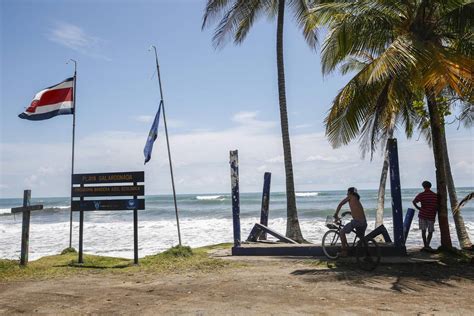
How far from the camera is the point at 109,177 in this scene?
11.5m

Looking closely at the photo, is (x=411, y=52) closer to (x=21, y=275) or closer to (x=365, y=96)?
(x=365, y=96)

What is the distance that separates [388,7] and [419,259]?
6.35 m

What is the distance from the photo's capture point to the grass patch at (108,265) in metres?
10.1

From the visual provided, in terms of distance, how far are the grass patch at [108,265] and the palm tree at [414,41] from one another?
595 cm

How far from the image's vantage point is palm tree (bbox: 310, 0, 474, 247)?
9141mm

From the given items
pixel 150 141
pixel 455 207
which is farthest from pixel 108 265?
pixel 455 207

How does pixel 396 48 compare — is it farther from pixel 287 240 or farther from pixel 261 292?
pixel 287 240

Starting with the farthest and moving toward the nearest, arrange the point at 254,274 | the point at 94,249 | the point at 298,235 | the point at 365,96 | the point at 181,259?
1. the point at 94,249
2. the point at 298,235
3. the point at 181,259
4. the point at 365,96
5. the point at 254,274

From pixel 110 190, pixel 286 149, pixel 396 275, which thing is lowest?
pixel 396 275

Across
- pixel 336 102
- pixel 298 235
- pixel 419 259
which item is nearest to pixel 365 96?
pixel 336 102

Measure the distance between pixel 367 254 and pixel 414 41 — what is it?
4.83m

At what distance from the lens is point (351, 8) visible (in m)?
10.8

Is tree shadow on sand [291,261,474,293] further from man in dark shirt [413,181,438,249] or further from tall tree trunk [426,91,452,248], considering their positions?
man in dark shirt [413,181,438,249]

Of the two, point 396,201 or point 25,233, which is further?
point 25,233
